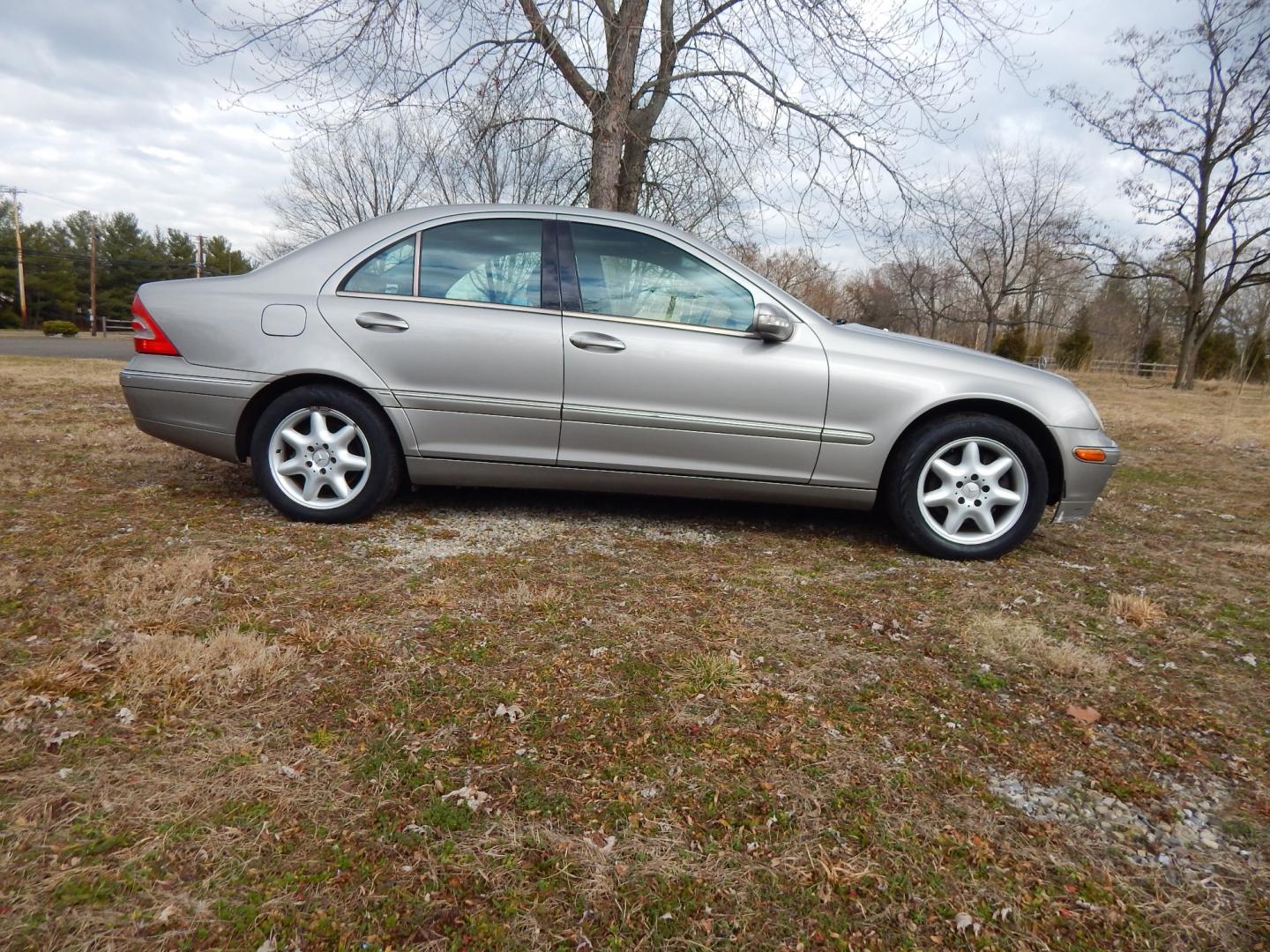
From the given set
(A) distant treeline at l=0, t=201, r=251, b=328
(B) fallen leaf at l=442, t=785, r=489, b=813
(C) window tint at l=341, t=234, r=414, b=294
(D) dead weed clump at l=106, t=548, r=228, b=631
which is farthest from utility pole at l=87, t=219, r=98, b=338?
(B) fallen leaf at l=442, t=785, r=489, b=813

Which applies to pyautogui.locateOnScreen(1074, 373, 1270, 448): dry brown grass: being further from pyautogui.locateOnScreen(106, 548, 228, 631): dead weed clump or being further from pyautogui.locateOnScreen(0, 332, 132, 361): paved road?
pyautogui.locateOnScreen(0, 332, 132, 361): paved road

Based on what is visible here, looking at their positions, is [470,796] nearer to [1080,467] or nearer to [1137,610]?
[1137,610]

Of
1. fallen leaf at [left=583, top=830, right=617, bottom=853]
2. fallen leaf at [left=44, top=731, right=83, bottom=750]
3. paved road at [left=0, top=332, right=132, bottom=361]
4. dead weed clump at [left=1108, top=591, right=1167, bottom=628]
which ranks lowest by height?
fallen leaf at [left=44, top=731, right=83, bottom=750]

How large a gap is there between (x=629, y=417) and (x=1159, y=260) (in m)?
26.9

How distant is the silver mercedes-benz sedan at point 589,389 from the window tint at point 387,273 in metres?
0.01

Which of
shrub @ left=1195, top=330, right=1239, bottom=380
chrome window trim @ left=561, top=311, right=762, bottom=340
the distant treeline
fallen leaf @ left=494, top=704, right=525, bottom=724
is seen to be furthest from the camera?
the distant treeline

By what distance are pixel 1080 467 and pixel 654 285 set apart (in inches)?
90.9

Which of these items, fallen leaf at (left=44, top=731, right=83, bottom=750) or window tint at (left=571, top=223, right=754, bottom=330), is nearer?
fallen leaf at (left=44, top=731, right=83, bottom=750)

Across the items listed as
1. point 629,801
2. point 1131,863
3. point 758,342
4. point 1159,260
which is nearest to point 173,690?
point 629,801

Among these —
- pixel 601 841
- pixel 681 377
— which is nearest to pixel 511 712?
pixel 601 841

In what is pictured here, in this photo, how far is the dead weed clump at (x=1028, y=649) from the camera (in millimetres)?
2350

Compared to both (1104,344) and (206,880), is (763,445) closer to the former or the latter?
(206,880)

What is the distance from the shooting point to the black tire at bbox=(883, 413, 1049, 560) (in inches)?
134

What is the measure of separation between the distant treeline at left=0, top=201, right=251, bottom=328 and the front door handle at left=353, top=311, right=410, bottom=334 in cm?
4861
